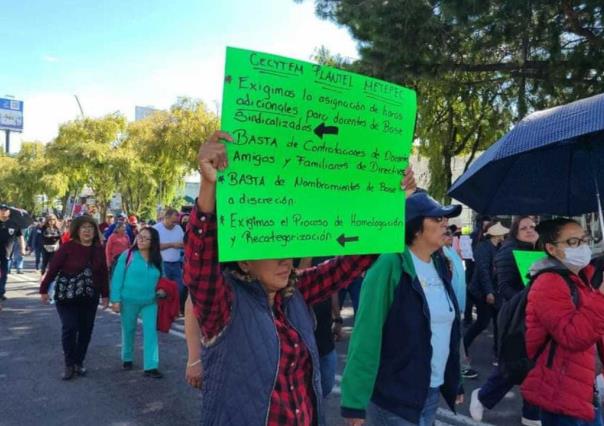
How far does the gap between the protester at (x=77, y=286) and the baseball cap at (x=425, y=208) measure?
4.10m

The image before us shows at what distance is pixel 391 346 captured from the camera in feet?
8.31

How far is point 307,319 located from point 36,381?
4.53 m

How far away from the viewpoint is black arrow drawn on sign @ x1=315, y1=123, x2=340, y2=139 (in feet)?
6.20

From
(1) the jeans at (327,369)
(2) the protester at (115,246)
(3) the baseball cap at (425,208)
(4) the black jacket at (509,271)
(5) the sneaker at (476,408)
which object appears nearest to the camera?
(3) the baseball cap at (425,208)

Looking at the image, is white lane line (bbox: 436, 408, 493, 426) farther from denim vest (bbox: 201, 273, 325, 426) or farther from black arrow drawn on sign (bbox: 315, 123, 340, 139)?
black arrow drawn on sign (bbox: 315, 123, 340, 139)

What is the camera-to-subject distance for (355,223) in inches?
78.3

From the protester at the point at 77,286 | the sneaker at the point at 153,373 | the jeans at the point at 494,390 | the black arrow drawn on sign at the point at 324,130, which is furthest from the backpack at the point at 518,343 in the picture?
the protester at the point at 77,286

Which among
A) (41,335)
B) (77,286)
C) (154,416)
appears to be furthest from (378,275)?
(41,335)

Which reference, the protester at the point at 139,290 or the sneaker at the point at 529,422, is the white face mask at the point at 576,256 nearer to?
the sneaker at the point at 529,422

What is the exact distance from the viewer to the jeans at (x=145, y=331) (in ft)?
18.0

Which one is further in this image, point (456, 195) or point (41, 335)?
point (41, 335)

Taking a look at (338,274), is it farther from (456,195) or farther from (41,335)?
(41,335)

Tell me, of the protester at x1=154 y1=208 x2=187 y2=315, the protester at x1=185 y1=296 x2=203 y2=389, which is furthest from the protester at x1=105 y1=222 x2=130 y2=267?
the protester at x1=185 y1=296 x2=203 y2=389

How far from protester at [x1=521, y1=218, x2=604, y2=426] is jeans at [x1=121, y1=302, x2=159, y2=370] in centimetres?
388
